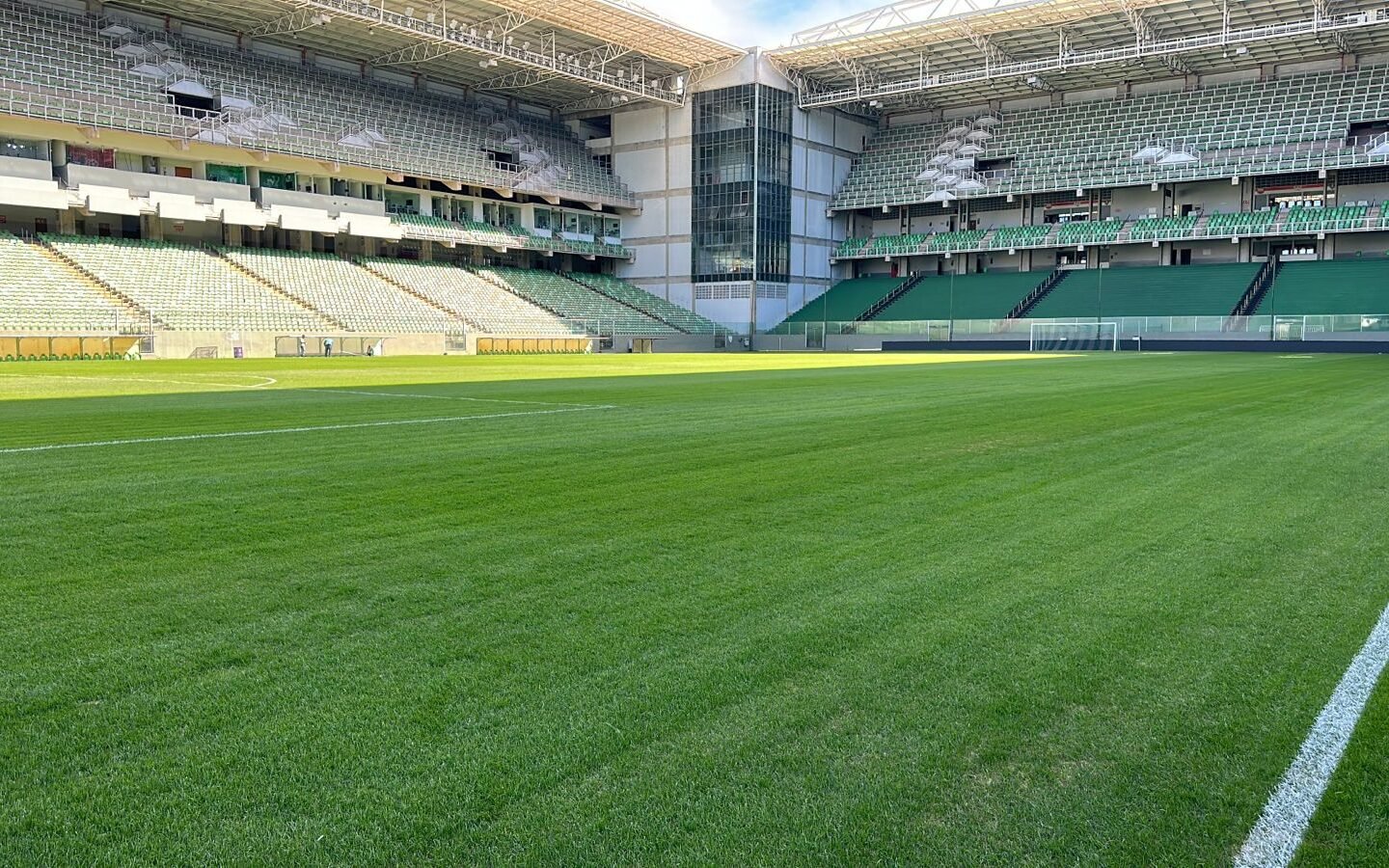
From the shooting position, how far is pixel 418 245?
56.6m

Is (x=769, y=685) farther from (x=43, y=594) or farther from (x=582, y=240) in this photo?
(x=582, y=240)

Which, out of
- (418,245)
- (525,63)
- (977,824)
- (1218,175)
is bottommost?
(977,824)

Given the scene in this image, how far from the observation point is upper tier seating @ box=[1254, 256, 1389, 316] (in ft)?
155

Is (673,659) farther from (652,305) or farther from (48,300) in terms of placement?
(652,305)

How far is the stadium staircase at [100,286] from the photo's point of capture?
3619 centimetres

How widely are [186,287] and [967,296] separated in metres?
40.6

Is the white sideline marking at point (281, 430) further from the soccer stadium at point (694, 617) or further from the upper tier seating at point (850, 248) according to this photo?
the upper tier seating at point (850, 248)

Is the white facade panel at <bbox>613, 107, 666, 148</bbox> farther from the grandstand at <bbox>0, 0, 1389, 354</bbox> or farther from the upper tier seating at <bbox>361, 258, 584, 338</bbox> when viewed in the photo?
the upper tier seating at <bbox>361, 258, 584, 338</bbox>

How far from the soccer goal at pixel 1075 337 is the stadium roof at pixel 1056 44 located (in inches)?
542

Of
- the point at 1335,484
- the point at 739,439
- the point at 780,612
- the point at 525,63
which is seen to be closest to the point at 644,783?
the point at 780,612

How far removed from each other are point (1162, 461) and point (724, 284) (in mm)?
53990

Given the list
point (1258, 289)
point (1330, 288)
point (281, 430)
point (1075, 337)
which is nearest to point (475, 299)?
point (1075, 337)

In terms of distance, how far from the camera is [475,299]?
50375 mm

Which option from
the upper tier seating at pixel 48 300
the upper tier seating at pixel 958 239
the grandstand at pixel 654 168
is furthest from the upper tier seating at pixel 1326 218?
the upper tier seating at pixel 48 300
